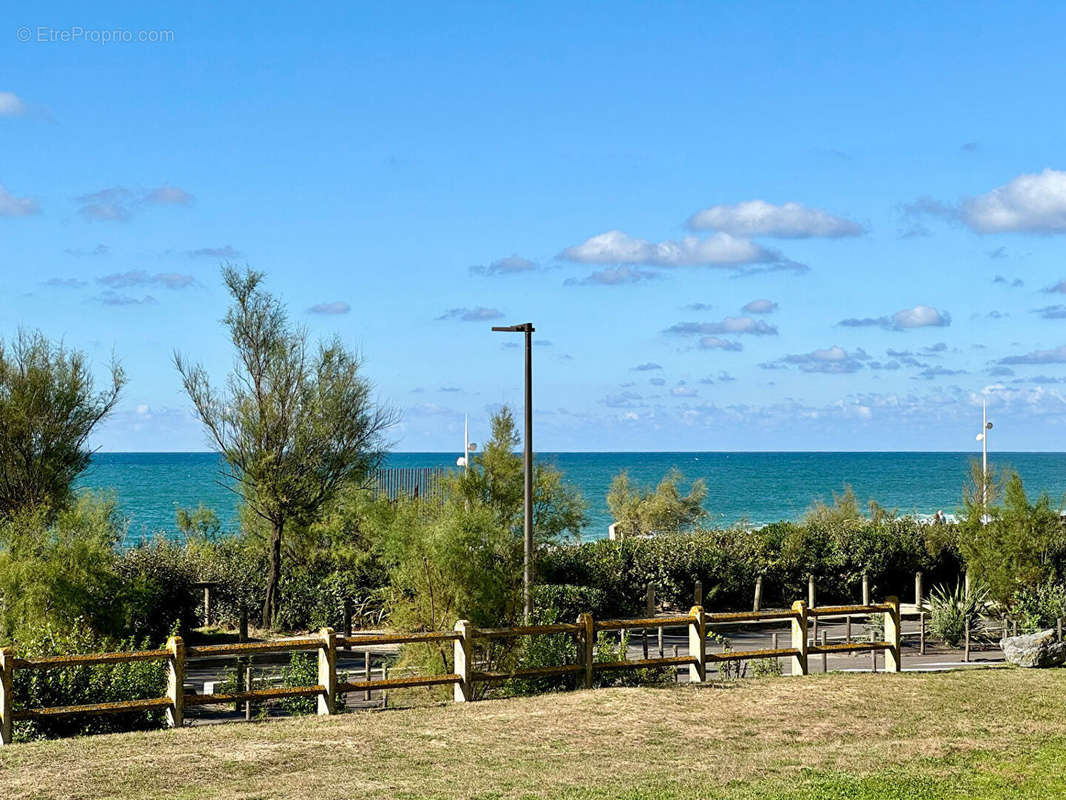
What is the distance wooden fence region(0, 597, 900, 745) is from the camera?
14641mm

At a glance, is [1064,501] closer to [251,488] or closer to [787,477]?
[251,488]

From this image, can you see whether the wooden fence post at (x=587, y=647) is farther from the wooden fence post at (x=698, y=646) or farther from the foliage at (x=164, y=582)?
the foliage at (x=164, y=582)

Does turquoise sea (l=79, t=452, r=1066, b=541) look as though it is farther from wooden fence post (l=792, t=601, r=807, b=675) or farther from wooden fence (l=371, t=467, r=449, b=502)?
wooden fence post (l=792, t=601, r=807, b=675)

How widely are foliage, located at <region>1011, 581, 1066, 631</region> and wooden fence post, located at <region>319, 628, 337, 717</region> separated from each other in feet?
55.0

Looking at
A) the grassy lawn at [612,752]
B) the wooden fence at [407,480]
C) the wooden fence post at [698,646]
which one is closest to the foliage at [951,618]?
the grassy lawn at [612,752]

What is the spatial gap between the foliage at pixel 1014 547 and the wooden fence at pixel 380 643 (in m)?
10.4

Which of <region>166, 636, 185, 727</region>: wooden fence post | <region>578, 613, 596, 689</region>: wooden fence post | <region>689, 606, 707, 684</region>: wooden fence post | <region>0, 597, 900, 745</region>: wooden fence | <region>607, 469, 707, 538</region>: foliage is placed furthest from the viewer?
<region>607, 469, 707, 538</region>: foliage

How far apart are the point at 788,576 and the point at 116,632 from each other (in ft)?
70.1

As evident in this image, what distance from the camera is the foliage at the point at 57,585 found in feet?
68.9

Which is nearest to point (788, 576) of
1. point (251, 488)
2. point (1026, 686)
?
point (251, 488)

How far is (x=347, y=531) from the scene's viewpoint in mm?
33875

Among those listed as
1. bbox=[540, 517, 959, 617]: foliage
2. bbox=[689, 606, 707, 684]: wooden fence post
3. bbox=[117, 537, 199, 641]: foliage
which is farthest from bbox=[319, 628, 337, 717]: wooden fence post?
bbox=[540, 517, 959, 617]: foliage

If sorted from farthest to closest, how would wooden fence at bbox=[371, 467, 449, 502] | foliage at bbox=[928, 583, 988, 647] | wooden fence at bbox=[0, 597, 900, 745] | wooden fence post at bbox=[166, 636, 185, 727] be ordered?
wooden fence at bbox=[371, 467, 449, 502], foliage at bbox=[928, 583, 988, 647], wooden fence post at bbox=[166, 636, 185, 727], wooden fence at bbox=[0, 597, 900, 745]

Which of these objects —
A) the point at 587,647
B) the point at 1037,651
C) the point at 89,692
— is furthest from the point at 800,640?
the point at 89,692
